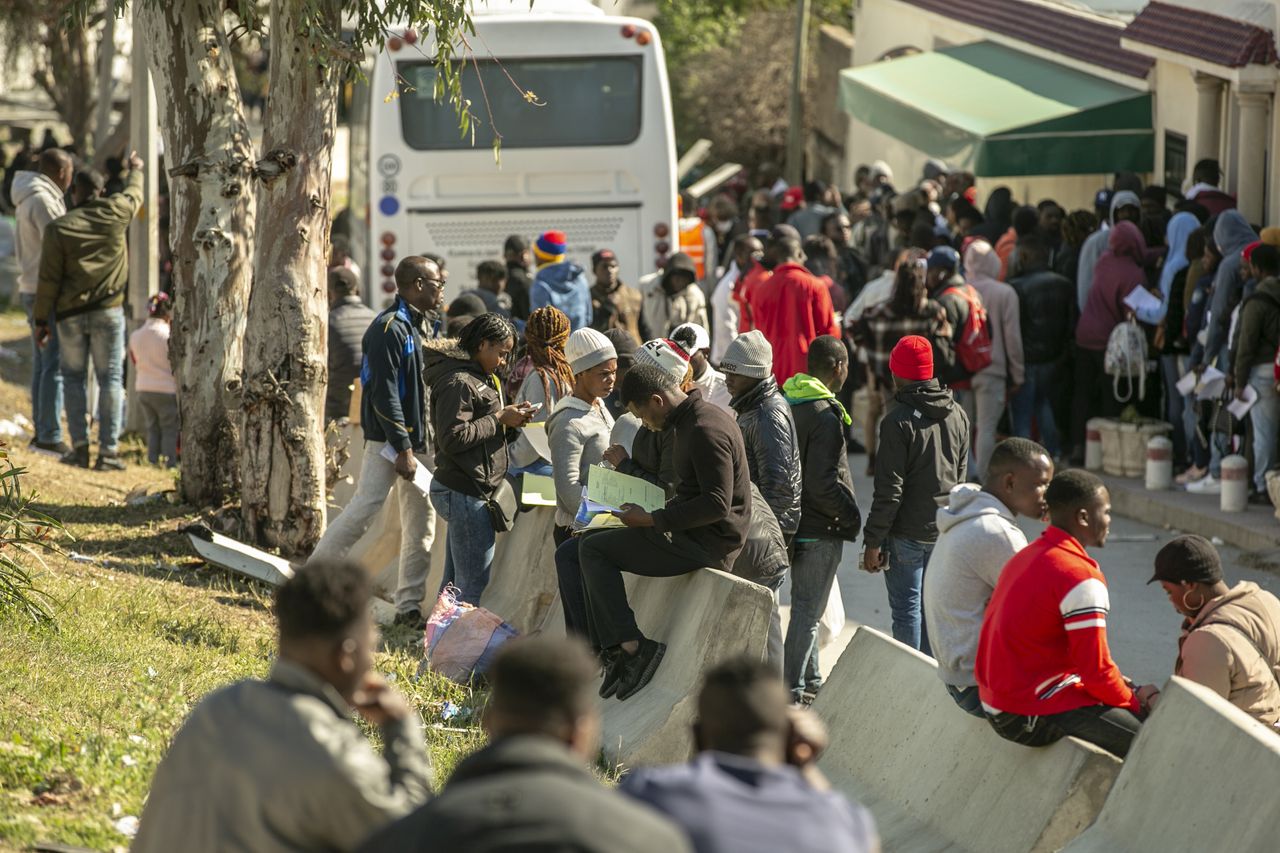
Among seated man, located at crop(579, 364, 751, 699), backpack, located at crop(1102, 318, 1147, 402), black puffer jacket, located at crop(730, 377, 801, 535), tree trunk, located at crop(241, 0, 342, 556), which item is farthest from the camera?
backpack, located at crop(1102, 318, 1147, 402)

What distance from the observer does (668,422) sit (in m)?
6.89

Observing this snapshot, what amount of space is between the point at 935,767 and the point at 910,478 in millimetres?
1986

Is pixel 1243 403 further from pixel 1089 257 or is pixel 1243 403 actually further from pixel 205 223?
pixel 205 223

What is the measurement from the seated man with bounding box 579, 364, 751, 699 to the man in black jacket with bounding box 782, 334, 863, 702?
878 millimetres

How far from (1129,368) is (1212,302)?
1.22 metres

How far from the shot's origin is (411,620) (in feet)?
30.2

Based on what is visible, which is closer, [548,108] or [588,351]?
[588,351]

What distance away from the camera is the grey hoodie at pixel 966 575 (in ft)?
19.9

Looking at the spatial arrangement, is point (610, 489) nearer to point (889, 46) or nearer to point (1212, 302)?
point (1212, 302)

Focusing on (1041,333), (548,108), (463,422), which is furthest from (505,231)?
(463,422)

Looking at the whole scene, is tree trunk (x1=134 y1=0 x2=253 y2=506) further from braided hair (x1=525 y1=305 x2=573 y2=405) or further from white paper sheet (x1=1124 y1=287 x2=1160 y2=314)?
white paper sheet (x1=1124 y1=287 x2=1160 y2=314)

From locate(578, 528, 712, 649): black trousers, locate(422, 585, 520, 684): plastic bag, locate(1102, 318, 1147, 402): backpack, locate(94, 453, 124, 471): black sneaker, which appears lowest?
locate(94, 453, 124, 471): black sneaker

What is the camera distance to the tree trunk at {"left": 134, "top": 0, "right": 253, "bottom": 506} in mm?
10344

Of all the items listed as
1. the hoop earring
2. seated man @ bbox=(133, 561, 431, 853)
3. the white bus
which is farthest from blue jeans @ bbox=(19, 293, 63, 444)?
seated man @ bbox=(133, 561, 431, 853)
